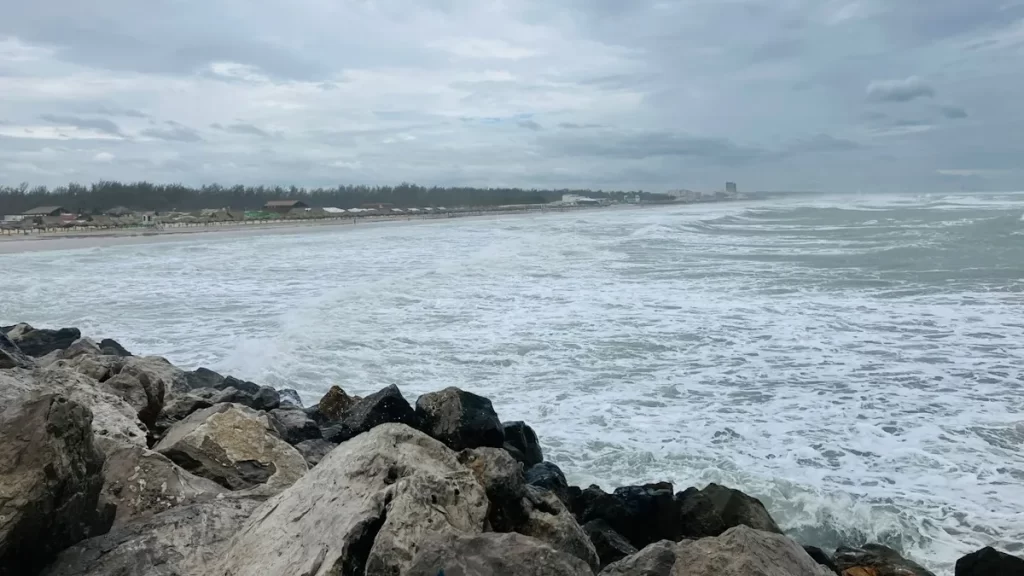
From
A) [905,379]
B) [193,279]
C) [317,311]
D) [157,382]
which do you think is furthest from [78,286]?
[905,379]

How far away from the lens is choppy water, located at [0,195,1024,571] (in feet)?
19.6

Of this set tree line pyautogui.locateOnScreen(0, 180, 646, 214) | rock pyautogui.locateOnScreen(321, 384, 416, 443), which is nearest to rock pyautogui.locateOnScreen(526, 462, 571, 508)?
rock pyautogui.locateOnScreen(321, 384, 416, 443)

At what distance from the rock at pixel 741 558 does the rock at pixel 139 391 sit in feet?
13.4

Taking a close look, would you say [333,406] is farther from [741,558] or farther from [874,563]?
[741,558]

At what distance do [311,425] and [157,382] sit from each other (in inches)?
49.4

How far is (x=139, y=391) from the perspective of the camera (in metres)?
5.61

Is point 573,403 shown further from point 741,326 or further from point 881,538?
point 741,326

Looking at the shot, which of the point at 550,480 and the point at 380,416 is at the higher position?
the point at 380,416

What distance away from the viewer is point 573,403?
26.4 feet

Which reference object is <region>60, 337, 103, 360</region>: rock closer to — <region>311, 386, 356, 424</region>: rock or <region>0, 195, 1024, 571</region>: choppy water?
<region>0, 195, 1024, 571</region>: choppy water

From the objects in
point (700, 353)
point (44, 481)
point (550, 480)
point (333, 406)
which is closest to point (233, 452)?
point (44, 481)

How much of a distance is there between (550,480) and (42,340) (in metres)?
7.68

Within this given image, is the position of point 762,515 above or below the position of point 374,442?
below

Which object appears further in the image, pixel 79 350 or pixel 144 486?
pixel 79 350
